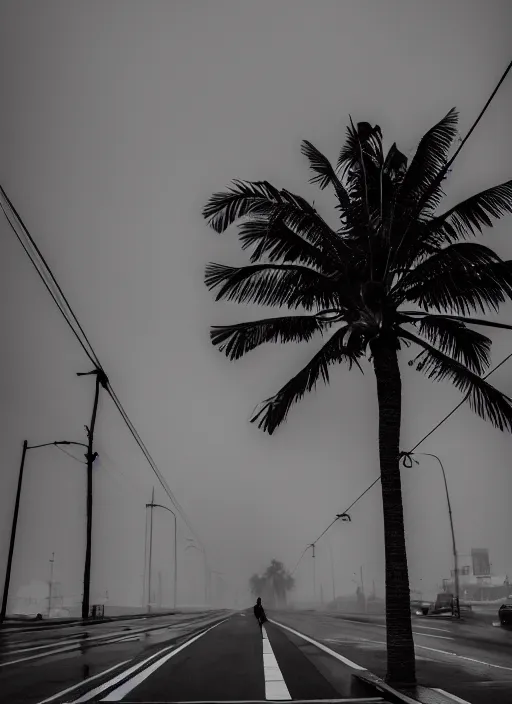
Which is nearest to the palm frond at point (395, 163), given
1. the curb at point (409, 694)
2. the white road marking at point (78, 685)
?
the curb at point (409, 694)

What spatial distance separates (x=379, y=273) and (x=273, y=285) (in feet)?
7.04

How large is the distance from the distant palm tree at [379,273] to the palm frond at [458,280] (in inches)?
0.8

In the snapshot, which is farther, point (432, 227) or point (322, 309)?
point (322, 309)

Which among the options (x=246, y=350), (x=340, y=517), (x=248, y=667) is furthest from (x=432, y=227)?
(x=340, y=517)

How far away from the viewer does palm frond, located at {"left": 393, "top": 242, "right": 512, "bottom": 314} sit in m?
10.3

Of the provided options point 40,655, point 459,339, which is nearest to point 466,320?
point 459,339

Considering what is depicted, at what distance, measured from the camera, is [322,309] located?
→ 12.5 m

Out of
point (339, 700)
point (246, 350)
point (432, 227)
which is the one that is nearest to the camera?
point (339, 700)

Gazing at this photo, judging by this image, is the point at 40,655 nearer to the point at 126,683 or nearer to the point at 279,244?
the point at 126,683

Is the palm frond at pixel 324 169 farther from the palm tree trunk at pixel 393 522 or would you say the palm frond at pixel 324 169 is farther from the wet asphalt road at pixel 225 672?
the wet asphalt road at pixel 225 672

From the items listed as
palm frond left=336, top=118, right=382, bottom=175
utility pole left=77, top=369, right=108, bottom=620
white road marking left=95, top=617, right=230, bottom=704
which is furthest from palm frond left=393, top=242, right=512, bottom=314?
utility pole left=77, top=369, right=108, bottom=620

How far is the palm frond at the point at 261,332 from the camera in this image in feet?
38.9

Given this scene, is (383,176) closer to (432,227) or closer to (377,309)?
(432,227)

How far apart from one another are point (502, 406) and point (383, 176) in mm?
4860
